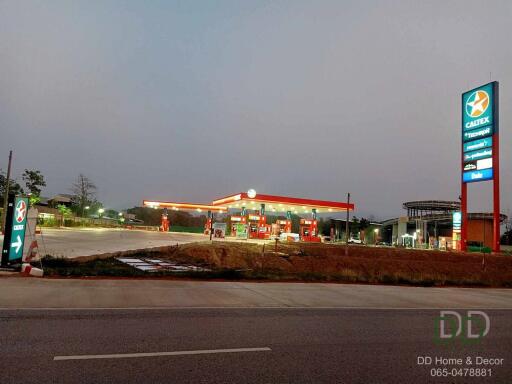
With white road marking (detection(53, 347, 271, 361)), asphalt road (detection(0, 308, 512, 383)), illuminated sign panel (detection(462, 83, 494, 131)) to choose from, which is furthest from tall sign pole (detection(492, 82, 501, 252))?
white road marking (detection(53, 347, 271, 361))

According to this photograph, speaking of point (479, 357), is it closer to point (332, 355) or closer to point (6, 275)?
point (332, 355)

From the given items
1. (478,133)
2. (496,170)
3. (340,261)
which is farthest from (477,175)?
(340,261)

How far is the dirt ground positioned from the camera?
25.2 metres

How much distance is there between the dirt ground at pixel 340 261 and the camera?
2516 centimetres

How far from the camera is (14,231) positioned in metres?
14.0

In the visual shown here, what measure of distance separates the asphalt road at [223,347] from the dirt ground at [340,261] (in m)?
14.6

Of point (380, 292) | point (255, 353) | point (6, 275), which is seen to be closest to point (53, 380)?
point (255, 353)

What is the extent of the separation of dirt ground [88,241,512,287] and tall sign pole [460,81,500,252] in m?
5.62

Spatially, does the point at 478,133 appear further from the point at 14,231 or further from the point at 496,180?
the point at 14,231

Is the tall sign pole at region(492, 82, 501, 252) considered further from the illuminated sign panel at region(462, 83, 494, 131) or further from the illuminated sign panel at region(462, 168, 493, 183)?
the illuminated sign panel at region(462, 168, 493, 183)

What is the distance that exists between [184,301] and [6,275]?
23.7 feet

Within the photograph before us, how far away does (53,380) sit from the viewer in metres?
4.39

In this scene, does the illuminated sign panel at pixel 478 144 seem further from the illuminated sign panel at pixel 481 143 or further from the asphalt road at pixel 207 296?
the asphalt road at pixel 207 296

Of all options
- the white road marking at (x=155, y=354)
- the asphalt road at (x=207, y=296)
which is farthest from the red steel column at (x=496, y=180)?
the white road marking at (x=155, y=354)
